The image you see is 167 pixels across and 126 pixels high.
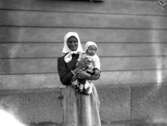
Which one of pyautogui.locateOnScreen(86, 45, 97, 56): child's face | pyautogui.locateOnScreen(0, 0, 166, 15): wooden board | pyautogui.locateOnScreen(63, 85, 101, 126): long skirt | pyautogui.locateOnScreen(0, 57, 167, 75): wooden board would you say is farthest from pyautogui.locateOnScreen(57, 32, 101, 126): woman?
pyautogui.locateOnScreen(0, 0, 166, 15): wooden board

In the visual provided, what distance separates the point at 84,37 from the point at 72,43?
2.32 m

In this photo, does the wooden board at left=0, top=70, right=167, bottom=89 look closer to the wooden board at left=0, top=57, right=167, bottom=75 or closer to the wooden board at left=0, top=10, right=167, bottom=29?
the wooden board at left=0, top=57, right=167, bottom=75

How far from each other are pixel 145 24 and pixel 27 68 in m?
2.63

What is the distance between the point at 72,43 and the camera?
4.29 metres

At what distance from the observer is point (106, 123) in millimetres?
6832

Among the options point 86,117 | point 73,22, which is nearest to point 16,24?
point 73,22

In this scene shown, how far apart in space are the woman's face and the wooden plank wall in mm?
2038

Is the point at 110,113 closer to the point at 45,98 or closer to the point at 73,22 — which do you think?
the point at 45,98

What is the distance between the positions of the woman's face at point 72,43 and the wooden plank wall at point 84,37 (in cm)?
204

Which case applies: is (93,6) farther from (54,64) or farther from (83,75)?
(83,75)

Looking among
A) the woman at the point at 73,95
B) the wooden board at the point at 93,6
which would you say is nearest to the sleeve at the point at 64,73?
the woman at the point at 73,95

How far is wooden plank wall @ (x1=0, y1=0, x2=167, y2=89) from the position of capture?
20.0 ft

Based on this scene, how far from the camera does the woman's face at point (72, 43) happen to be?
4.27m

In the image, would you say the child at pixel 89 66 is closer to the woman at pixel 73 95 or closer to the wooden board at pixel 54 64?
the woman at pixel 73 95
